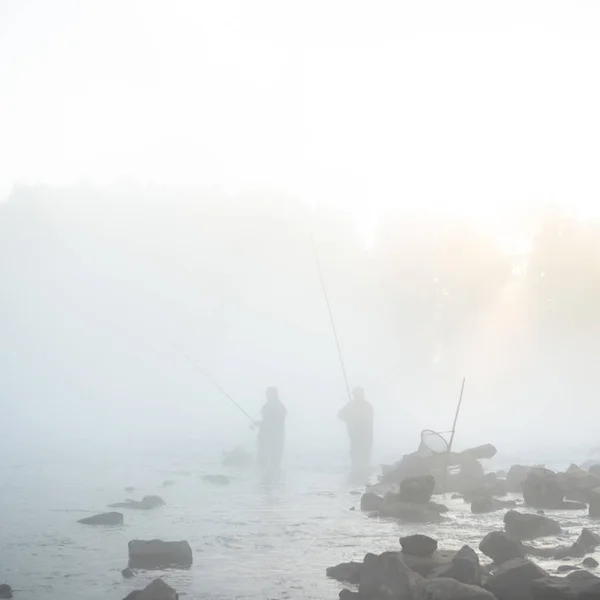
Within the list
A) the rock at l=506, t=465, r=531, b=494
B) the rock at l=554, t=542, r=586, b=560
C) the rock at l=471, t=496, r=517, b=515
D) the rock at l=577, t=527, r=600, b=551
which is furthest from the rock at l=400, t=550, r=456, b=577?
the rock at l=506, t=465, r=531, b=494

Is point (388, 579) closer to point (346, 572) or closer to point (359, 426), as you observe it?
point (346, 572)

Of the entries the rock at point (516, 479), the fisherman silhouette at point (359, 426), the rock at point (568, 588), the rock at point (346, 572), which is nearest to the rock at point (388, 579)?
the rock at point (346, 572)

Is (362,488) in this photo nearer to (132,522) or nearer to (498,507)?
(498,507)

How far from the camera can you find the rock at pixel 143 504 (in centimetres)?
1590

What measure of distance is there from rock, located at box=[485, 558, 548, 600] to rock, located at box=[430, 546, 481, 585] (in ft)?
0.58

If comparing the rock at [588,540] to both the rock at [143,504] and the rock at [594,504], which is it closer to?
the rock at [594,504]

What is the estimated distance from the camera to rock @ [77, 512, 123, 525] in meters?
13.8

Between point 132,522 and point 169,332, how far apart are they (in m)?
81.2

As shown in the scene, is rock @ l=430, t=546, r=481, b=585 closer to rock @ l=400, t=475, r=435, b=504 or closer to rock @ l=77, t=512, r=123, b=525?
rock @ l=400, t=475, r=435, b=504

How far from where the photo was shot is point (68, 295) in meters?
89.7

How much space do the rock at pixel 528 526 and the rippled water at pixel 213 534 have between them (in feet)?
1.13

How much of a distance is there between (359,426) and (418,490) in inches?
450

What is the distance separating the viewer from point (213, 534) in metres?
12.9

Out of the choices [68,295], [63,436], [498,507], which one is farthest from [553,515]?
[68,295]
